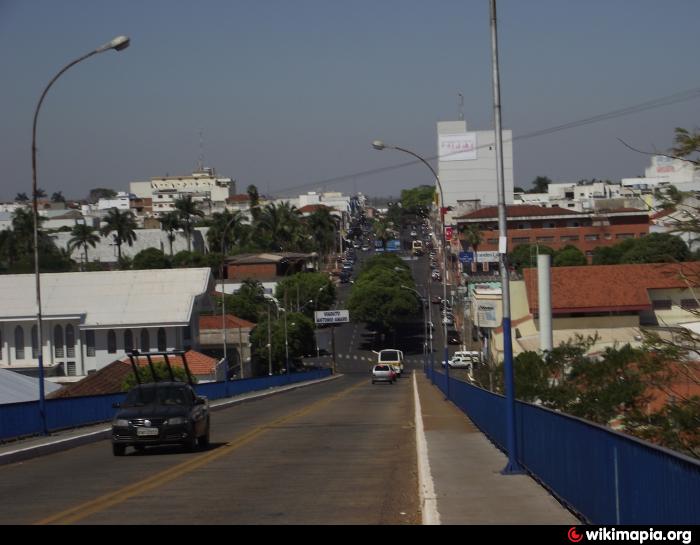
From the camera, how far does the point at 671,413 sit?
1620cm

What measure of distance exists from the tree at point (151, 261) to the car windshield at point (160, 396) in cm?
12473

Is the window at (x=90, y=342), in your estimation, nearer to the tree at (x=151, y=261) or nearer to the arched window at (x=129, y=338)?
the arched window at (x=129, y=338)

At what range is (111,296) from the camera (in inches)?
3593

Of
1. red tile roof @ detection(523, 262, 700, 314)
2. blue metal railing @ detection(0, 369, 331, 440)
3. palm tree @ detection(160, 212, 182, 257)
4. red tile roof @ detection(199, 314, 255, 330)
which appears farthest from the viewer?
palm tree @ detection(160, 212, 182, 257)

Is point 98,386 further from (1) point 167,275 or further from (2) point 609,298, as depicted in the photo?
(2) point 609,298

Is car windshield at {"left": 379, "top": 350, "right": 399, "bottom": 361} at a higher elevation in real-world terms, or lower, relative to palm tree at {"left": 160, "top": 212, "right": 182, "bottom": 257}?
lower

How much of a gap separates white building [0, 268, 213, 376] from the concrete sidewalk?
65.1 metres

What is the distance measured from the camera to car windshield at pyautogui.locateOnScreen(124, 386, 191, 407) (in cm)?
2450

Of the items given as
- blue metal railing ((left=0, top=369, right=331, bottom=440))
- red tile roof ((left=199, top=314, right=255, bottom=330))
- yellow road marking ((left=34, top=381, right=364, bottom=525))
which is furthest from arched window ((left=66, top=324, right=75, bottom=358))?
yellow road marking ((left=34, top=381, right=364, bottom=525))

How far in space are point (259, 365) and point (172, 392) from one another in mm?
88204

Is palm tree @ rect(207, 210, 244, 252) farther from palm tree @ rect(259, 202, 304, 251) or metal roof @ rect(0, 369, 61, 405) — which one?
metal roof @ rect(0, 369, 61, 405)

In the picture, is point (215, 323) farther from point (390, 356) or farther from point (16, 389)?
point (16, 389)

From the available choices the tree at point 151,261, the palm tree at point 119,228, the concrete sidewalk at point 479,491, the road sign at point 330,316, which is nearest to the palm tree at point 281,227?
the palm tree at point 119,228

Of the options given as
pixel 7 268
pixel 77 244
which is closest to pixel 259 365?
pixel 7 268
